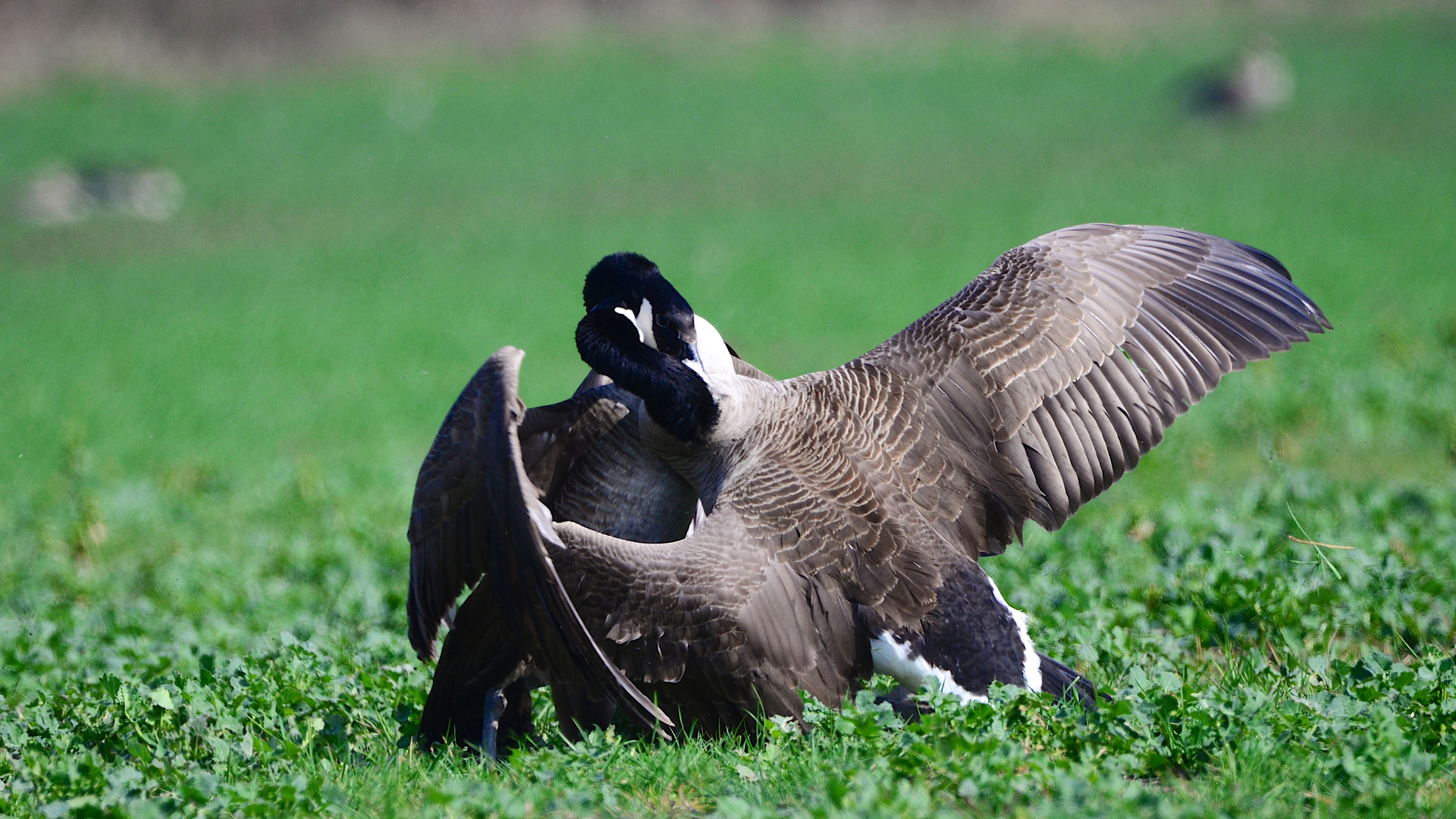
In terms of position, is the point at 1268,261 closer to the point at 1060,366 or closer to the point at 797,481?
the point at 1060,366

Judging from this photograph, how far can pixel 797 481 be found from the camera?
176 inches

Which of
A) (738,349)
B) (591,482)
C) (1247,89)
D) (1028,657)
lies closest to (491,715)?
(591,482)

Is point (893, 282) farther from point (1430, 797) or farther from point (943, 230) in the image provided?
point (1430, 797)

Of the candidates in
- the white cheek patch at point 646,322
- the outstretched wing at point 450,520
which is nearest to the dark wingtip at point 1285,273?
the white cheek patch at point 646,322

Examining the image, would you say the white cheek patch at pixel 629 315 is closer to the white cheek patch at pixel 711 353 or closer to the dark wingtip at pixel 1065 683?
the white cheek patch at pixel 711 353

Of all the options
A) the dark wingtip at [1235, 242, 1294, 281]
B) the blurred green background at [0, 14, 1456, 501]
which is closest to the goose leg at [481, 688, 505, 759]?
the dark wingtip at [1235, 242, 1294, 281]

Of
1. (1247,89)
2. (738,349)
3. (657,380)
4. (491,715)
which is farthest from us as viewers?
(1247,89)

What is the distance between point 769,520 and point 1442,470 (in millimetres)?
5822

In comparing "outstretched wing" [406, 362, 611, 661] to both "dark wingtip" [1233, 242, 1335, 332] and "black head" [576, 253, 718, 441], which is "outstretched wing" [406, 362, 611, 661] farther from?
"dark wingtip" [1233, 242, 1335, 332]

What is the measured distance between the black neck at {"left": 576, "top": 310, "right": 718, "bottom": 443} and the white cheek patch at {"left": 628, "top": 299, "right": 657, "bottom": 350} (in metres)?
0.11

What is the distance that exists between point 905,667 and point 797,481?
752 mm

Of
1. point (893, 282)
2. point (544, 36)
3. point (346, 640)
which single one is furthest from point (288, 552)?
point (544, 36)

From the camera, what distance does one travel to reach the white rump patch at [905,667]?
Answer: 13.6ft

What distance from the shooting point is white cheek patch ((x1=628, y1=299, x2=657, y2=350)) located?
4.91m
